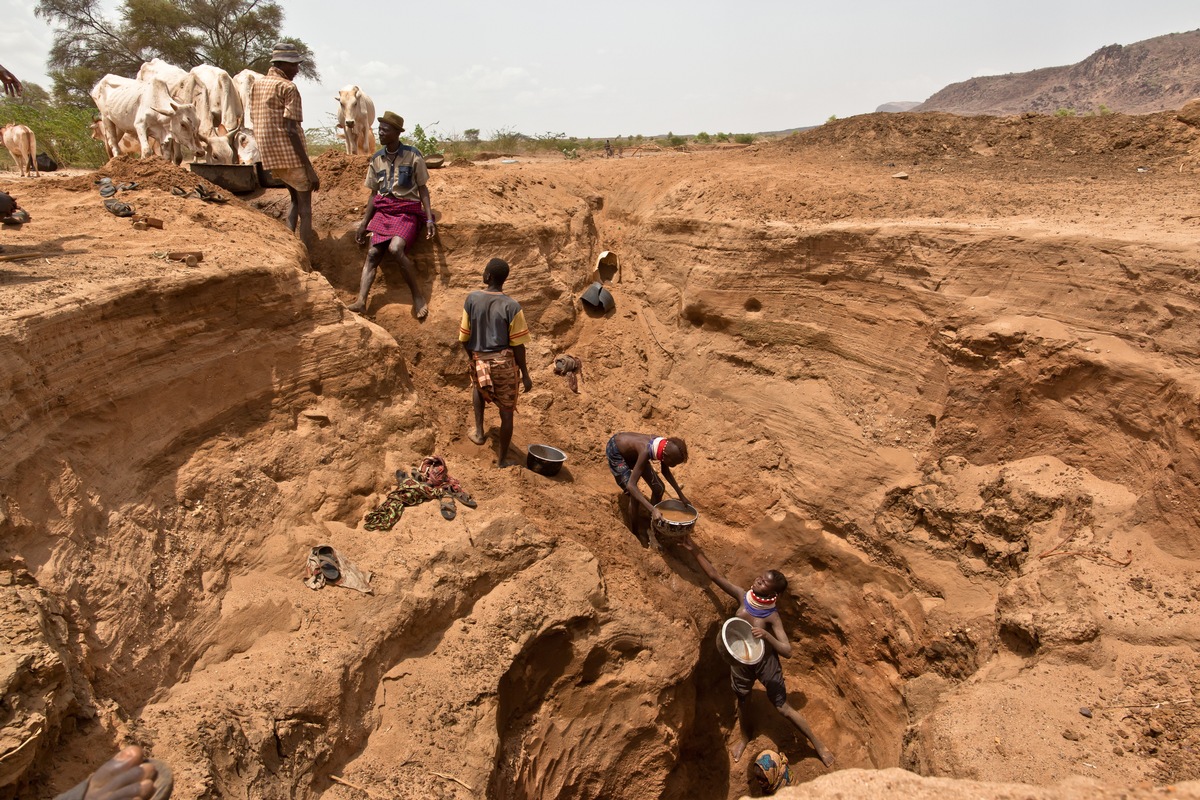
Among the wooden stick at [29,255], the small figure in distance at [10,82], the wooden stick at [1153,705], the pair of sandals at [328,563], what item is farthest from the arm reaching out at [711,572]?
the small figure in distance at [10,82]

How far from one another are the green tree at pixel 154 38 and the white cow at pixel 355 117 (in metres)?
9.90

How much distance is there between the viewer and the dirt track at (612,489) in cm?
307

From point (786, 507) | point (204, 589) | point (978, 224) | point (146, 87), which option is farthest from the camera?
point (146, 87)

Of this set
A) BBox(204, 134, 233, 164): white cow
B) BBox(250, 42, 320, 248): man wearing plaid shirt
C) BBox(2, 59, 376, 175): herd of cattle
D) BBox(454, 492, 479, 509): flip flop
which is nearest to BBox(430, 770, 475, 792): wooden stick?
BBox(454, 492, 479, 509): flip flop

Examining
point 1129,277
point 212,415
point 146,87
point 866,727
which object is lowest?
point 866,727

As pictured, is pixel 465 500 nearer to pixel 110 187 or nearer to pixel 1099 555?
pixel 110 187

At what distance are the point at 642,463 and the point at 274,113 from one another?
3.90m

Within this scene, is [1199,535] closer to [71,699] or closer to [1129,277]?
[1129,277]

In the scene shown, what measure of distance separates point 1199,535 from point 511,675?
12.9ft

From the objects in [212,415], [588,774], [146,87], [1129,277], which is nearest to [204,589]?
[212,415]

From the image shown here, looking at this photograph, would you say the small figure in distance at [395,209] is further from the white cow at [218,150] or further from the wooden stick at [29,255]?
the white cow at [218,150]

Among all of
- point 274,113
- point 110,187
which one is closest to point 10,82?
point 110,187

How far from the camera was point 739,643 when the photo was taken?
4922mm

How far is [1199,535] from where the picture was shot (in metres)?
3.68
